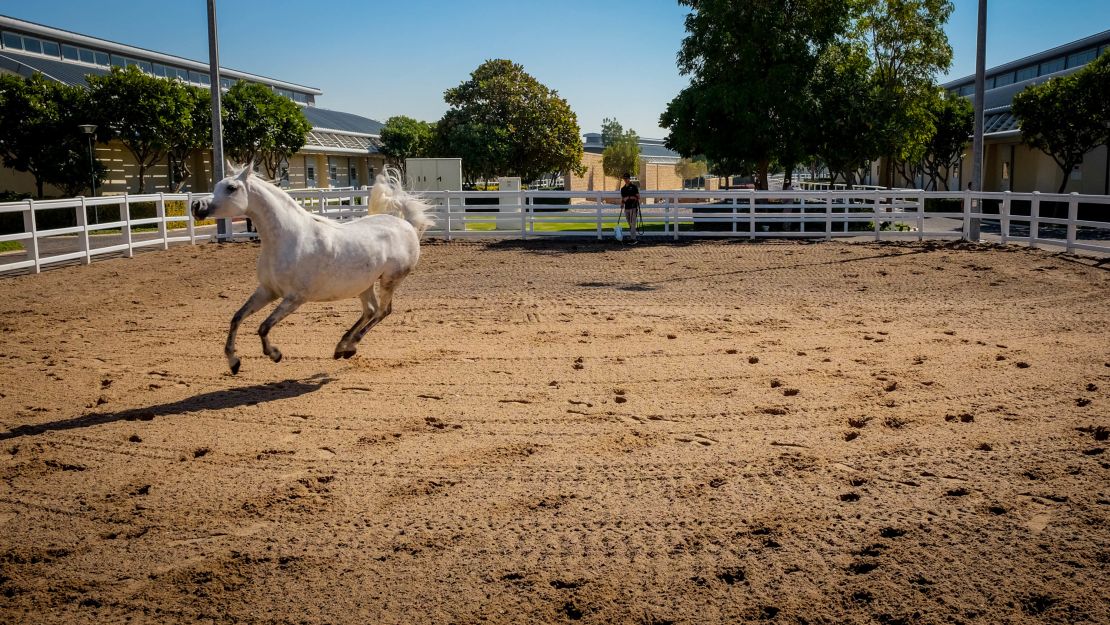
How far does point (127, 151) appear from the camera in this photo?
37938 mm

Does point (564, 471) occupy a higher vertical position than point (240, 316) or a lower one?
lower

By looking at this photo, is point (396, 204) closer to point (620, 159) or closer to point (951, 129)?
point (951, 129)

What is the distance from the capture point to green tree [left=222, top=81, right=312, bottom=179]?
40.2 m

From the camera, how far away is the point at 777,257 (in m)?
18.4

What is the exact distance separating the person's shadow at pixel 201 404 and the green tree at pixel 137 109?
→ 2884 cm

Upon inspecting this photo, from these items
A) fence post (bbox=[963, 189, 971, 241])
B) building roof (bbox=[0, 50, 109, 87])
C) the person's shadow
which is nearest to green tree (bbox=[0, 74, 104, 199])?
building roof (bbox=[0, 50, 109, 87])

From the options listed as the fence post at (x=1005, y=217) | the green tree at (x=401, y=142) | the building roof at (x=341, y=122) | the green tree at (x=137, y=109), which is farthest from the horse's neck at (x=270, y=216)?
the green tree at (x=401, y=142)

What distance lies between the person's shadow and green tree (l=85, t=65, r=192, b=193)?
28.8 metres

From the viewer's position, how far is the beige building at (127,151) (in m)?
36.8

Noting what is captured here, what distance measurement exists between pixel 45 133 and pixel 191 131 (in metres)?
5.74

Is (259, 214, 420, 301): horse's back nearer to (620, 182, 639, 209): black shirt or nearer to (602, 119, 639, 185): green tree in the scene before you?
(620, 182, 639, 209): black shirt

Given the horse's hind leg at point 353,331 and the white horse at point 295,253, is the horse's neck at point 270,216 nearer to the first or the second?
the white horse at point 295,253

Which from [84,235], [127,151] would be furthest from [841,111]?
[127,151]

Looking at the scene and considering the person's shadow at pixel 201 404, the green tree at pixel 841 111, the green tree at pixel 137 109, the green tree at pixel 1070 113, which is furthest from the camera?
the green tree at pixel 1070 113
